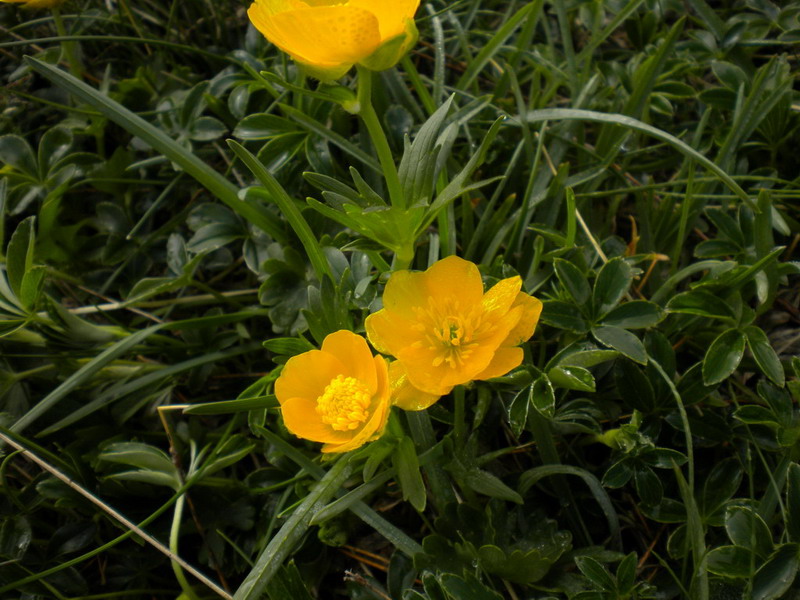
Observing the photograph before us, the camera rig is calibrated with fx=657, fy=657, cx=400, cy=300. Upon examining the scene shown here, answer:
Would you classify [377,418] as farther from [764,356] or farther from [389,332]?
[764,356]

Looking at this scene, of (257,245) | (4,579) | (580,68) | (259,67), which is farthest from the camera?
(580,68)

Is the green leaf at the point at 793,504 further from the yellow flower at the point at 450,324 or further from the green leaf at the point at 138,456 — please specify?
the green leaf at the point at 138,456

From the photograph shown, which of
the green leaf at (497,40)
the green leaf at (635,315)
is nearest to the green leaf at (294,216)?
the green leaf at (635,315)

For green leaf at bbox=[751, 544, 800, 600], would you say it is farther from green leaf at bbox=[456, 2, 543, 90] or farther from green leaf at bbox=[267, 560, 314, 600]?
green leaf at bbox=[456, 2, 543, 90]

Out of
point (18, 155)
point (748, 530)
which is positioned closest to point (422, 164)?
point (748, 530)

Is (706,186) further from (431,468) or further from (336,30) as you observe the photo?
(336,30)

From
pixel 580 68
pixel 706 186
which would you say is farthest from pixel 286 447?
pixel 580 68
